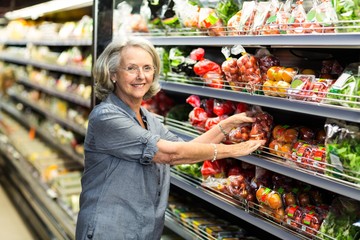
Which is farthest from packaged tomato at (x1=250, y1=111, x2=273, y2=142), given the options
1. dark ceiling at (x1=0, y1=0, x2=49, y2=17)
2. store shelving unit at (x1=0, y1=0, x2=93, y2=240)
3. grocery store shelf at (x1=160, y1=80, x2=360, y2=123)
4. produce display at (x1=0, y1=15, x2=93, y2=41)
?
dark ceiling at (x1=0, y1=0, x2=49, y2=17)

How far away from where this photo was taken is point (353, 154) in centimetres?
188

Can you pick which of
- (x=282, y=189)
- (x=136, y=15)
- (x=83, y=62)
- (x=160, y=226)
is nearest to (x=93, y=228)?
(x=160, y=226)

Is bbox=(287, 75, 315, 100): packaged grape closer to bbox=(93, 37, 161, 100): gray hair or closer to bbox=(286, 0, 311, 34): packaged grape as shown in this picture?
bbox=(286, 0, 311, 34): packaged grape

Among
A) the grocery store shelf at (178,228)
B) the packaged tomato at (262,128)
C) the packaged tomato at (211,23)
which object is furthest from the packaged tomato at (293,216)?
the packaged tomato at (211,23)

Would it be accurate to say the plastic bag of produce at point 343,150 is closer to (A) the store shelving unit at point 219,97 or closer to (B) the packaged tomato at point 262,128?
(A) the store shelving unit at point 219,97

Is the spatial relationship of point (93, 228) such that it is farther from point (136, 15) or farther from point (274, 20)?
point (136, 15)

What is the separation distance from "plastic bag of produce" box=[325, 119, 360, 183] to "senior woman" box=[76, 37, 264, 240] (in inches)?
18.3

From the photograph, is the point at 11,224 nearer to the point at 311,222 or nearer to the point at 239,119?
the point at 239,119

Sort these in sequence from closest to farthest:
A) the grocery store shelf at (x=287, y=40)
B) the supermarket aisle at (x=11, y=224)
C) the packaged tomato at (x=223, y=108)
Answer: the grocery store shelf at (x=287, y=40) → the packaged tomato at (x=223, y=108) → the supermarket aisle at (x=11, y=224)

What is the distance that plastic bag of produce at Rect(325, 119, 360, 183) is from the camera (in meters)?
1.87

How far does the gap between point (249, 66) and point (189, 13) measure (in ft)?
2.14

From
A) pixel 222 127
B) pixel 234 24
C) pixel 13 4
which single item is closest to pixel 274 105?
pixel 222 127

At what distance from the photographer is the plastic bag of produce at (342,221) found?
197 cm

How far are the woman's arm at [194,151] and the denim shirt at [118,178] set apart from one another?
51 millimetres
